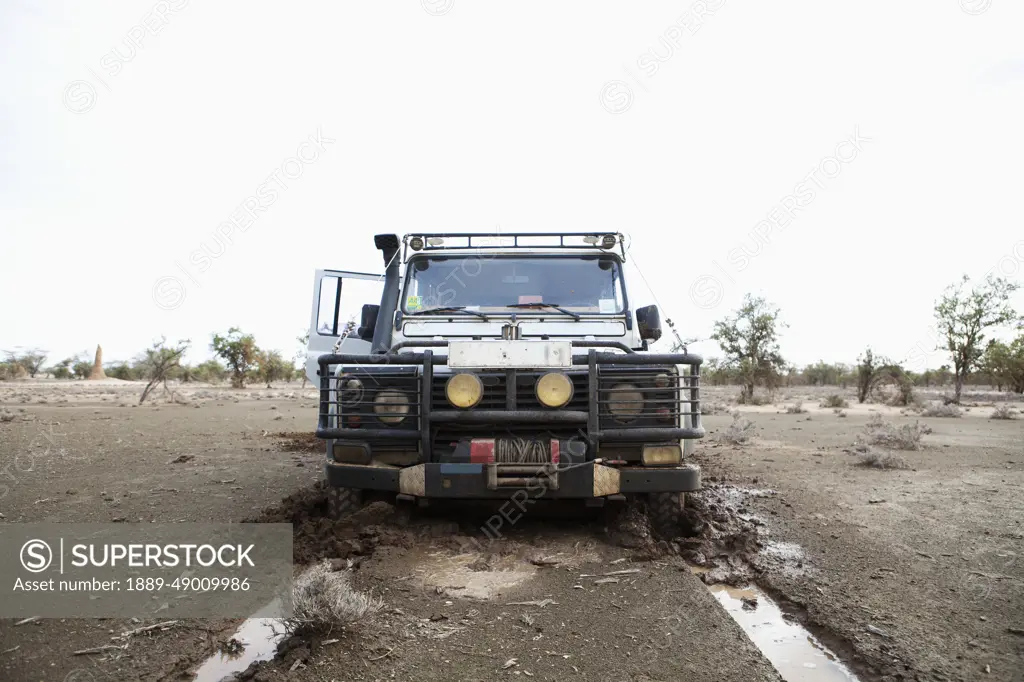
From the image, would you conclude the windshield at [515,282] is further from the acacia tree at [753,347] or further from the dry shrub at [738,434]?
the acacia tree at [753,347]

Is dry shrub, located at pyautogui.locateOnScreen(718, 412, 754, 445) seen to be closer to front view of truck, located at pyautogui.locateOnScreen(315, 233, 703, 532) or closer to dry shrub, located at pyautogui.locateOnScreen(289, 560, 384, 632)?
front view of truck, located at pyautogui.locateOnScreen(315, 233, 703, 532)

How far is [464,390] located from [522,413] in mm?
425

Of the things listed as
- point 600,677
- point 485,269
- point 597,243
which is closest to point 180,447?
point 485,269

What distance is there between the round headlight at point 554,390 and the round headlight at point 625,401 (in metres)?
0.34

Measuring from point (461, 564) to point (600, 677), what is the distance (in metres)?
1.59

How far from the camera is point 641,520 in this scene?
486 centimetres

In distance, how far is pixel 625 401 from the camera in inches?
181

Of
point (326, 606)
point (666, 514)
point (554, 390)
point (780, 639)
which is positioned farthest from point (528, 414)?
point (780, 639)

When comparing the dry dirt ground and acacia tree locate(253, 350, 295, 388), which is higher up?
acacia tree locate(253, 350, 295, 388)

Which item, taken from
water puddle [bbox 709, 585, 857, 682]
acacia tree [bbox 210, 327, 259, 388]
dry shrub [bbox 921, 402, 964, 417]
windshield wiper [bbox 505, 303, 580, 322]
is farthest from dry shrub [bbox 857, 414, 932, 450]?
acacia tree [bbox 210, 327, 259, 388]

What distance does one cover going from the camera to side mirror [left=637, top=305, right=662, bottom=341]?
5.81 meters

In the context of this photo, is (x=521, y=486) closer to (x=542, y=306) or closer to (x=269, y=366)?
(x=542, y=306)

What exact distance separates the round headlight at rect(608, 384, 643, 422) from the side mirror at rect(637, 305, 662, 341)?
1.22 metres

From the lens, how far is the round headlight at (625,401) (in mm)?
4570
